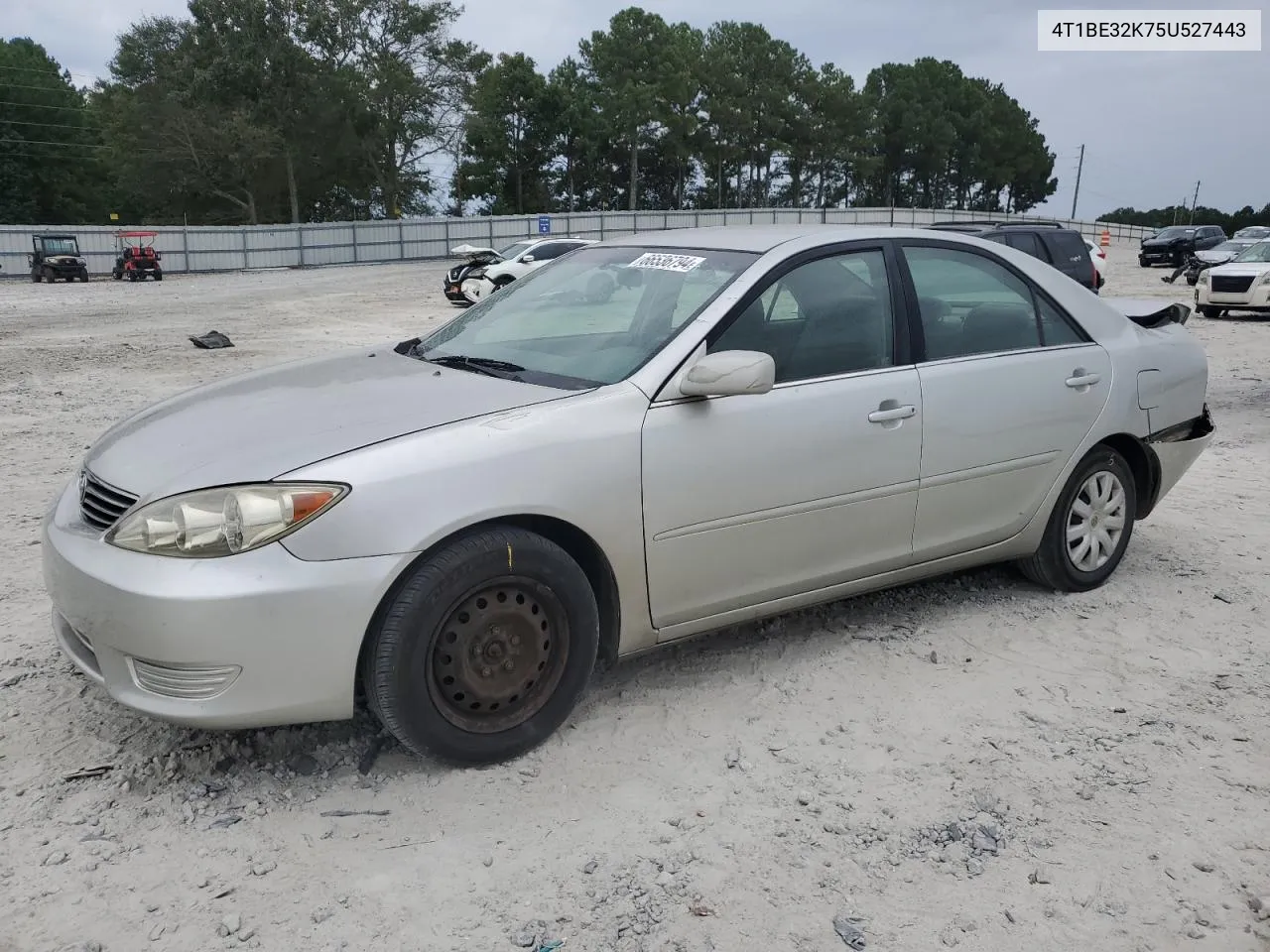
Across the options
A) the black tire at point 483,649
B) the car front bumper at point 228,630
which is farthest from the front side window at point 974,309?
the car front bumper at point 228,630

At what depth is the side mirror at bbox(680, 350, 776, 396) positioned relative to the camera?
3.35 meters

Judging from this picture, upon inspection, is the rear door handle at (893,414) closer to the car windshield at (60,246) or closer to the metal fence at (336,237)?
the metal fence at (336,237)

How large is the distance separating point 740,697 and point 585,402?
1202 mm

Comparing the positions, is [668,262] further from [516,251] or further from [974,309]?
[516,251]

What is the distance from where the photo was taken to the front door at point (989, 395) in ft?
13.4

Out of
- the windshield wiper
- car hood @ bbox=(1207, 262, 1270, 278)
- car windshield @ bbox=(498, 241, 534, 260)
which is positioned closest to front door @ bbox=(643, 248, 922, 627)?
the windshield wiper

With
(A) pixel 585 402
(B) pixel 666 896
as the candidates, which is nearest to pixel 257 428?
(A) pixel 585 402

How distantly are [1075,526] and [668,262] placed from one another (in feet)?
7.03

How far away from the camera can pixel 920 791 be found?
316 cm

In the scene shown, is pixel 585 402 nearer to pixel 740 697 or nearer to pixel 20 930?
pixel 740 697

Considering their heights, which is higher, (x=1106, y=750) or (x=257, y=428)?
(x=257, y=428)

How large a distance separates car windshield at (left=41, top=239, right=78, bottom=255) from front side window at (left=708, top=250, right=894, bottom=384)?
35881mm

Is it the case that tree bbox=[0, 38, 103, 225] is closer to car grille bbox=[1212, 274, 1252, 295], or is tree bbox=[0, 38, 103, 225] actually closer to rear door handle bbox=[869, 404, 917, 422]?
car grille bbox=[1212, 274, 1252, 295]

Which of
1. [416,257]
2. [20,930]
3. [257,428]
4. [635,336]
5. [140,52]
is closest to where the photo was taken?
[20,930]
